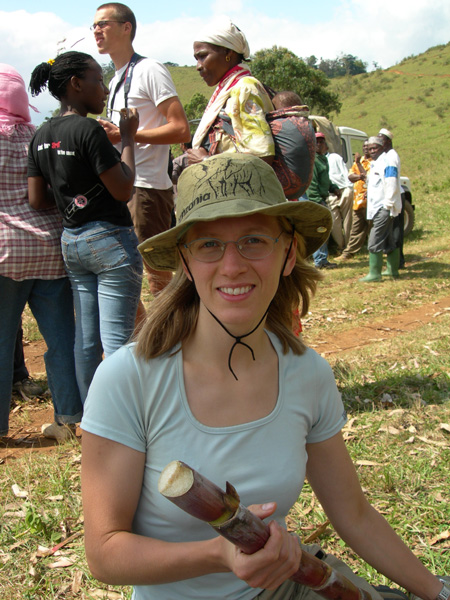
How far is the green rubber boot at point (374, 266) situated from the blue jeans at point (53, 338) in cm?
648

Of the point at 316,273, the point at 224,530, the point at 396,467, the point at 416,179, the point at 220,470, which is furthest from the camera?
the point at 416,179

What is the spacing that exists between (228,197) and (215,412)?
0.65m

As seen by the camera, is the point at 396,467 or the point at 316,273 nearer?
the point at 316,273

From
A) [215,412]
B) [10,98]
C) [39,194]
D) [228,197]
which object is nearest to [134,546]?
[215,412]

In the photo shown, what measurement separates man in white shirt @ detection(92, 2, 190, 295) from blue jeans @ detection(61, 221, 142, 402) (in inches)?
22.5

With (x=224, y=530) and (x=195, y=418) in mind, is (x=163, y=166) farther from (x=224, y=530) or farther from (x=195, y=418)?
(x=224, y=530)

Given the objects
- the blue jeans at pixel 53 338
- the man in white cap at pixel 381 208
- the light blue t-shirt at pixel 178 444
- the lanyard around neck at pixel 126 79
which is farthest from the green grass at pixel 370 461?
the lanyard around neck at pixel 126 79

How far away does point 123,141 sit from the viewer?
4043 mm

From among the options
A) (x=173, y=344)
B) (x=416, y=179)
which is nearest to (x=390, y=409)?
(x=173, y=344)

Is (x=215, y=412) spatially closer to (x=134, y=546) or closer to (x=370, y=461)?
(x=134, y=546)

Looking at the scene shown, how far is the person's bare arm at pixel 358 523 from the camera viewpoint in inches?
79.8

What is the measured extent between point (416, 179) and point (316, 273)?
2362cm

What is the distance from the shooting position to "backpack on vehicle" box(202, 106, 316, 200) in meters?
3.66

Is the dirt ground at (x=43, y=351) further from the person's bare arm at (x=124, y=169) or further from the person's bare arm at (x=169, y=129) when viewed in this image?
the person's bare arm at (x=169, y=129)
